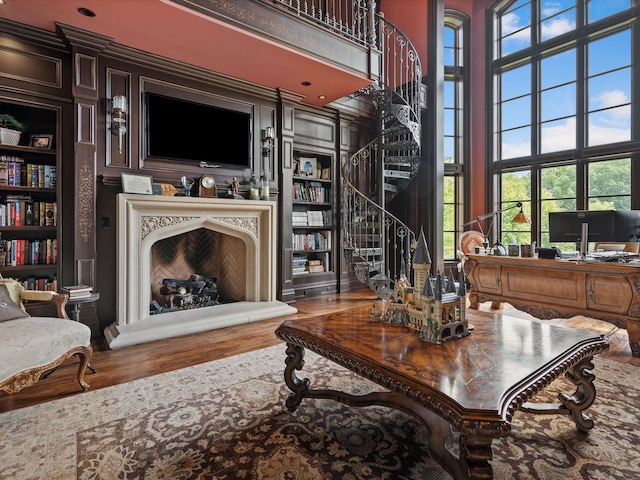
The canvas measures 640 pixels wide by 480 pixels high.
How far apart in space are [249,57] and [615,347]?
4.52m

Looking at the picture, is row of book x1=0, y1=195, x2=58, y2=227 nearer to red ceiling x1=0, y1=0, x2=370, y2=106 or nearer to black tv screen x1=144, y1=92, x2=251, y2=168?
black tv screen x1=144, y1=92, x2=251, y2=168

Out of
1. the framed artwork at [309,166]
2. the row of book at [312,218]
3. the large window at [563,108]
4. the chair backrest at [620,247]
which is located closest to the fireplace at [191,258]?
the row of book at [312,218]

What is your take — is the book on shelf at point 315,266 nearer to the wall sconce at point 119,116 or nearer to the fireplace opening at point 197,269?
the fireplace opening at point 197,269

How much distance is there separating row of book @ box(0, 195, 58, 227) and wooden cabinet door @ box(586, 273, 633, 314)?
198 inches

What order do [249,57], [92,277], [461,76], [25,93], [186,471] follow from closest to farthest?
[186,471]
[25,93]
[92,277]
[249,57]
[461,76]

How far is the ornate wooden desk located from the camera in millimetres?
2881

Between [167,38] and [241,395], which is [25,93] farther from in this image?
[241,395]

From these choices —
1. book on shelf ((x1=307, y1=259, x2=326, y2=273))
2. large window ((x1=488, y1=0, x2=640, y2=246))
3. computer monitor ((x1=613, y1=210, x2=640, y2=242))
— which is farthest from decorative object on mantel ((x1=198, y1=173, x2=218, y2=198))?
large window ((x1=488, y1=0, x2=640, y2=246))

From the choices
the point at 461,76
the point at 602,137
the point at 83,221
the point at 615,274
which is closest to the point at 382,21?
the point at 461,76

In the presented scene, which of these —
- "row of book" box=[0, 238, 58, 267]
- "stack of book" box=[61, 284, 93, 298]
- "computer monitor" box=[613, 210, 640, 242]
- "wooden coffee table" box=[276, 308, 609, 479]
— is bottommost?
"wooden coffee table" box=[276, 308, 609, 479]

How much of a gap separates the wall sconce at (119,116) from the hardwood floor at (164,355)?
6.72ft

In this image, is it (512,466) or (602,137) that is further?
(602,137)

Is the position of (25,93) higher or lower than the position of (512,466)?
higher

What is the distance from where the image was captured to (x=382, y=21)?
15.5ft
